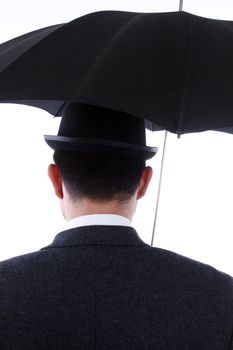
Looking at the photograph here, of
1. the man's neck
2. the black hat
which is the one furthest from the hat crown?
the man's neck

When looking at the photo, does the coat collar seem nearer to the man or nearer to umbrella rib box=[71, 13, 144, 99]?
the man

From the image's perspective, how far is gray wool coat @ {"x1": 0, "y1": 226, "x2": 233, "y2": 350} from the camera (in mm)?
810

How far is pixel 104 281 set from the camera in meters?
0.84

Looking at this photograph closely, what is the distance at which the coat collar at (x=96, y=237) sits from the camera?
0.87m

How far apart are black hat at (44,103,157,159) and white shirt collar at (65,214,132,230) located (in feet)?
0.37

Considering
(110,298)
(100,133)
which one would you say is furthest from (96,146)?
(110,298)

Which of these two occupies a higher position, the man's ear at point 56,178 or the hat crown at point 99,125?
the hat crown at point 99,125

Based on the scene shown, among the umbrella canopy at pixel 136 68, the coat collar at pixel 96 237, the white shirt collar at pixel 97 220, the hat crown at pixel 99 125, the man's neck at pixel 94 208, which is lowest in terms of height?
the coat collar at pixel 96 237

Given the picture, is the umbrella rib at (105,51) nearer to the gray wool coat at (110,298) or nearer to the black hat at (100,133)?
the black hat at (100,133)

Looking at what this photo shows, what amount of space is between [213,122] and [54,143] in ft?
0.92

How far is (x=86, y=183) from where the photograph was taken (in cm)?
90

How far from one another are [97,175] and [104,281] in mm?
180

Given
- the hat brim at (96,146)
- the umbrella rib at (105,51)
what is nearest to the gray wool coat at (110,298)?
the hat brim at (96,146)

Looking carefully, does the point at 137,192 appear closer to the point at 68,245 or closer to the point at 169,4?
the point at 68,245
